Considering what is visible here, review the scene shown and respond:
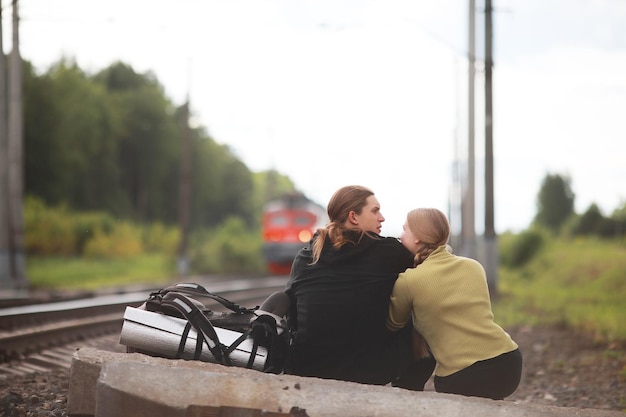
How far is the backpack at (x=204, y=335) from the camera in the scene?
391 centimetres

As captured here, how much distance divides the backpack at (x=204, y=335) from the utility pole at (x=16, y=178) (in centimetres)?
1402

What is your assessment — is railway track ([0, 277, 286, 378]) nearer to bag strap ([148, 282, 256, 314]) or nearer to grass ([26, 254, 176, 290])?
bag strap ([148, 282, 256, 314])

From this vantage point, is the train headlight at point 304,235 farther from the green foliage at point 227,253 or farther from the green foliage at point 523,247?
the green foliage at point 523,247

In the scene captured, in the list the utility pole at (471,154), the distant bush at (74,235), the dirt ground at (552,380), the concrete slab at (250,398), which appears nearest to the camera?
the concrete slab at (250,398)

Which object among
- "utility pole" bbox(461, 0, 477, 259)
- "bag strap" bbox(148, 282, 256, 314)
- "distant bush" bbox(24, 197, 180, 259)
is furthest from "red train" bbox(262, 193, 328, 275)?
"bag strap" bbox(148, 282, 256, 314)

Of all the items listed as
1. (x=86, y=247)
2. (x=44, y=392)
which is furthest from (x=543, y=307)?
(x=86, y=247)

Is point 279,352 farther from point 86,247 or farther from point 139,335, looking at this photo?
point 86,247

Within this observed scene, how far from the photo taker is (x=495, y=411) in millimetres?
3287

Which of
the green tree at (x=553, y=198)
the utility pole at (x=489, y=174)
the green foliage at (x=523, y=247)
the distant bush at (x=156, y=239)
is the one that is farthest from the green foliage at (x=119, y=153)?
→ the green tree at (x=553, y=198)

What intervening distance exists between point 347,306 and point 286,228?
23.3m

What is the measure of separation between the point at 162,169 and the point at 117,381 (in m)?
62.9

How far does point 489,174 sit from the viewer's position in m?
17.7

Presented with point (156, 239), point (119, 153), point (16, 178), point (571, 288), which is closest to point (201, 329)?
point (16, 178)

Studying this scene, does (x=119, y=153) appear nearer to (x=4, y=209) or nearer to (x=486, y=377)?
(x=4, y=209)
